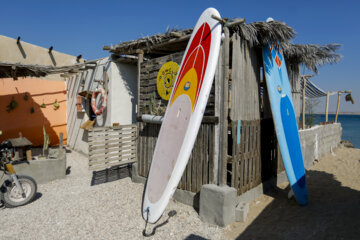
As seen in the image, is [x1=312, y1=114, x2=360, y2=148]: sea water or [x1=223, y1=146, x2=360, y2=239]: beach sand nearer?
[x1=223, y1=146, x2=360, y2=239]: beach sand

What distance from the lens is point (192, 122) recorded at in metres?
2.84

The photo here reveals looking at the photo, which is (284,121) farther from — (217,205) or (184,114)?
(184,114)

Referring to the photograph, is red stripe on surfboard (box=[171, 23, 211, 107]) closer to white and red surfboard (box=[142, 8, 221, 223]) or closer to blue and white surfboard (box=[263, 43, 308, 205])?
white and red surfboard (box=[142, 8, 221, 223])

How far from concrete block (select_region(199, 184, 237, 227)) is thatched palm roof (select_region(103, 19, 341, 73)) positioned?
254 centimetres

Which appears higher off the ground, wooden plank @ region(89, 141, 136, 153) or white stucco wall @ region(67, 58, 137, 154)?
white stucco wall @ region(67, 58, 137, 154)

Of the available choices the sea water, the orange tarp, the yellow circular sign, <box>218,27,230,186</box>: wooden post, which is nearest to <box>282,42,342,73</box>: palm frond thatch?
<box>218,27,230,186</box>: wooden post

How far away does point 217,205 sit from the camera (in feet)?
11.7

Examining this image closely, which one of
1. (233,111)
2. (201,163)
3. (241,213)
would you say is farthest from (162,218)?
(233,111)

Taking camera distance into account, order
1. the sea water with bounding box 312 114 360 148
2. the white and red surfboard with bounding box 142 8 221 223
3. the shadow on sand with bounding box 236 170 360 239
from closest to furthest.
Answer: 1. the white and red surfboard with bounding box 142 8 221 223
2. the shadow on sand with bounding box 236 170 360 239
3. the sea water with bounding box 312 114 360 148

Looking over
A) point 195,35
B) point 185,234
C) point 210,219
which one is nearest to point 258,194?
point 210,219

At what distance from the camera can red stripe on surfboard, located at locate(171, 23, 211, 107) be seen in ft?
10.5

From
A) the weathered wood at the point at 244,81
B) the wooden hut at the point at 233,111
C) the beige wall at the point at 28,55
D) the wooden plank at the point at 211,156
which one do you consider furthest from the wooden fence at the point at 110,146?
the beige wall at the point at 28,55

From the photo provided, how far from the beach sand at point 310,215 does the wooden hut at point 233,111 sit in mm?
488

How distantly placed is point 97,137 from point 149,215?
2.54 meters
